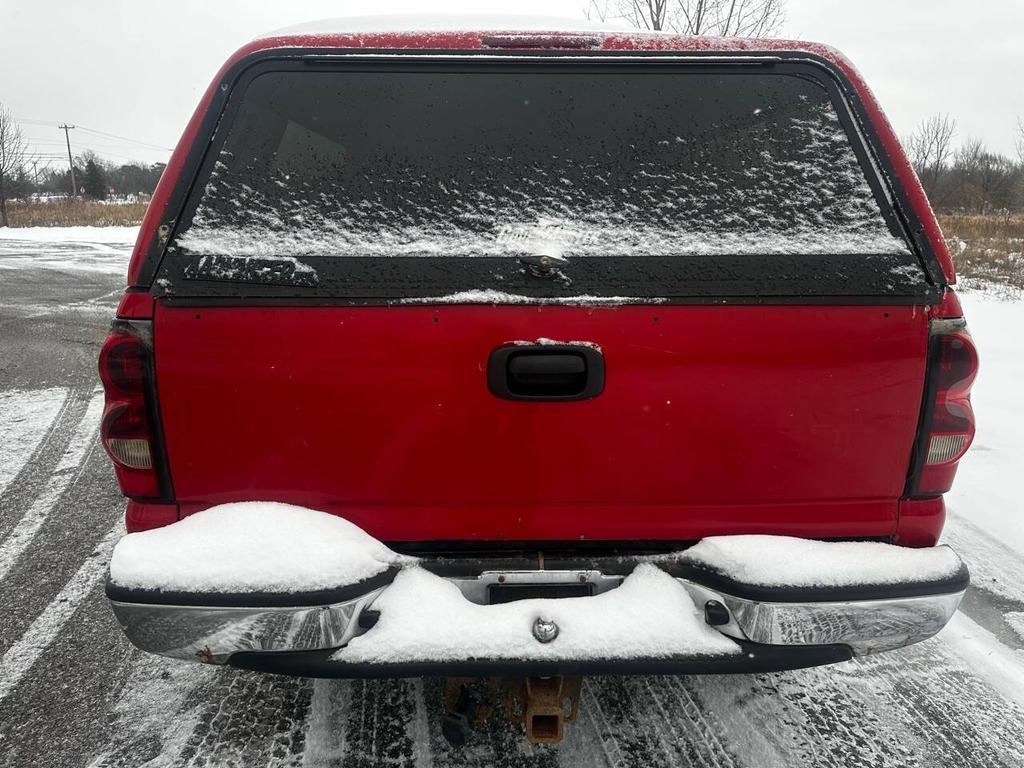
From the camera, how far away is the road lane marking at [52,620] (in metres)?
2.55

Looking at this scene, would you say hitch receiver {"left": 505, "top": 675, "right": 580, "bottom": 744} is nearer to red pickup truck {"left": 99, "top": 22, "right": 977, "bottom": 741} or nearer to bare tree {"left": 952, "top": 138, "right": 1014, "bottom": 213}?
red pickup truck {"left": 99, "top": 22, "right": 977, "bottom": 741}

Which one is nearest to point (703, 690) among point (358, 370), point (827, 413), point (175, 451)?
point (827, 413)

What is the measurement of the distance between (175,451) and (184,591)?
36 cm

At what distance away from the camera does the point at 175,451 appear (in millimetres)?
1782

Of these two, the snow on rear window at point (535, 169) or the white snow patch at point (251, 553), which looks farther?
the snow on rear window at point (535, 169)

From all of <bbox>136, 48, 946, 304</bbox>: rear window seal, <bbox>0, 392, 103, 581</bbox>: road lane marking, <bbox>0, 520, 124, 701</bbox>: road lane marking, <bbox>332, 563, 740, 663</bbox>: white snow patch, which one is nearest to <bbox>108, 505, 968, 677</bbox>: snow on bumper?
<bbox>332, 563, 740, 663</bbox>: white snow patch

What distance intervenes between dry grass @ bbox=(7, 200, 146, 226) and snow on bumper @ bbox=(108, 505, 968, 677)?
121 ft

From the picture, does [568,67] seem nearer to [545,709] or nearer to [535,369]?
[535,369]

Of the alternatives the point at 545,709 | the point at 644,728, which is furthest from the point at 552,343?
the point at 644,728

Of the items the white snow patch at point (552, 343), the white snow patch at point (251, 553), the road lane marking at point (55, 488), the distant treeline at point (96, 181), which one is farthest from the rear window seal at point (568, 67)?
the distant treeline at point (96, 181)

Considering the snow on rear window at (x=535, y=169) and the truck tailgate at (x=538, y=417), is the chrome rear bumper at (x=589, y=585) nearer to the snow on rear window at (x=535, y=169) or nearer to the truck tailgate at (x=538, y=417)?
the truck tailgate at (x=538, y=417)

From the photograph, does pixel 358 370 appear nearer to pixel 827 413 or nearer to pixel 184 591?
pixel 184 591

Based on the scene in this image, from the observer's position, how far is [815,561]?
1.74m

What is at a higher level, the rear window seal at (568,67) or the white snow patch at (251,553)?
the rear window seal at (568,67)
